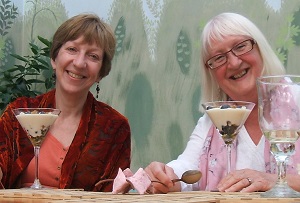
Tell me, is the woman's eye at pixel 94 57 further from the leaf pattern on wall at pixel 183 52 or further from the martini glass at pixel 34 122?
the leaf pattern on wall at pixel 183 52

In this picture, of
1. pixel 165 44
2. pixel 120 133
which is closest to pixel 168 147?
pixel 165 44

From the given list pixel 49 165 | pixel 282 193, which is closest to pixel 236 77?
pixel 49 165

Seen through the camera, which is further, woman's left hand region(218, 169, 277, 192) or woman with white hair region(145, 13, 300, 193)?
woman with white hair region(145, 13, 300, 193)

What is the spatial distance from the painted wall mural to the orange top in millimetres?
1549

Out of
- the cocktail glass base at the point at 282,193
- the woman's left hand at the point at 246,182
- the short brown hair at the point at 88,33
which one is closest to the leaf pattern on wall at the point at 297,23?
the short brown hair at the point at 88,33

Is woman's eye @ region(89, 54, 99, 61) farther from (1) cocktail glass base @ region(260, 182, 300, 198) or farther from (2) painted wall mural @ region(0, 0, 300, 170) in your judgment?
(1) cocktail glass base @ region(260, 182, 300, 198)

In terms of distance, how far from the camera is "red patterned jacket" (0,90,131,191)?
8.92 feet

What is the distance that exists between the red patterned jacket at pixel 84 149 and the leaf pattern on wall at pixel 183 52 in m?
1.32

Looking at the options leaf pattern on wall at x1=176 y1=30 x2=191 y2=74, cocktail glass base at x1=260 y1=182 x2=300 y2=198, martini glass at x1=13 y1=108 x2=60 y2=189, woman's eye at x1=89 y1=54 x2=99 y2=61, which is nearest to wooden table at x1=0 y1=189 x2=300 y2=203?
cocktail glass base at x1=260 y1=182 x2=300 y2=198

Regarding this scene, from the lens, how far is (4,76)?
4867mm

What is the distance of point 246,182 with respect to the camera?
1.74 meters

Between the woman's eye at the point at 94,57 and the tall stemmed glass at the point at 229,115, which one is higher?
the woman's eye at the point at 94,57

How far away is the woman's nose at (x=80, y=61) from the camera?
9.39 ft

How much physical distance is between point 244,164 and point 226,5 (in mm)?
1880
